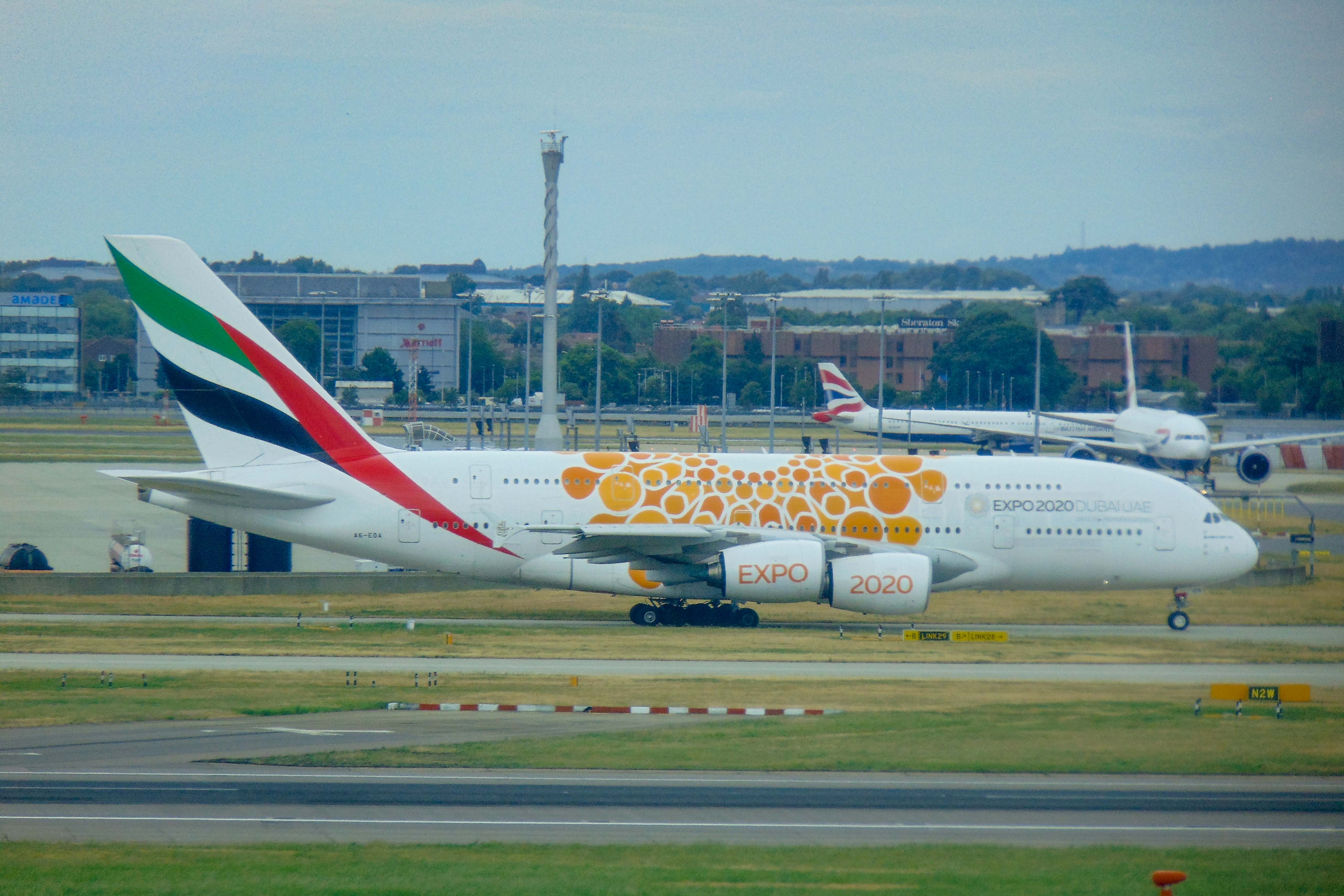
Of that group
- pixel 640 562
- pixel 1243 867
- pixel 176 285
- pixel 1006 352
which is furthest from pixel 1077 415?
pixel 1243 867

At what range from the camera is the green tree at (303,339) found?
101438mm

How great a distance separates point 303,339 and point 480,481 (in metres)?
74.7

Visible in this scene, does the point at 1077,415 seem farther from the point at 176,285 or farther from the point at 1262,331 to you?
the point at 176,285

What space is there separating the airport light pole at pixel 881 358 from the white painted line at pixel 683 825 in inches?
1181

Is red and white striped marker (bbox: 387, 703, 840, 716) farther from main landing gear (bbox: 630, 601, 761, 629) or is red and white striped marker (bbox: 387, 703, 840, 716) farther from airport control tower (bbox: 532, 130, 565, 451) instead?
airport control tower (bbox: 532, 130, 565, 451)

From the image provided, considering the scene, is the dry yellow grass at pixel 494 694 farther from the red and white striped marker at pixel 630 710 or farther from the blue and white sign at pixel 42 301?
the blue and white sign at pixel 42 301

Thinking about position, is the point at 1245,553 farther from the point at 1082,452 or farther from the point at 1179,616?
the point at 1082,452

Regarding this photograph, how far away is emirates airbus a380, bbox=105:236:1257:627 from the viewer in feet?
102

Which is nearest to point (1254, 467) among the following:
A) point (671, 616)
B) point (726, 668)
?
point (671, 616)

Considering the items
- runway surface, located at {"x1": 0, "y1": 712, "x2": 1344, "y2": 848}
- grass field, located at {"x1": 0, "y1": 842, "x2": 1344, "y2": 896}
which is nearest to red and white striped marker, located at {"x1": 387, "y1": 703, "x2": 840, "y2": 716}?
runway surface, located at {"x1": 0, "y1": 712, "x2": 1344, "y2": 848}

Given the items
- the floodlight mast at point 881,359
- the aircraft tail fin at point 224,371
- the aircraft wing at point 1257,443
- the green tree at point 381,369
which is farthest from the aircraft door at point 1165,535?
the green tree at point 381,369

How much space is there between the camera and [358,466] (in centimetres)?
3194

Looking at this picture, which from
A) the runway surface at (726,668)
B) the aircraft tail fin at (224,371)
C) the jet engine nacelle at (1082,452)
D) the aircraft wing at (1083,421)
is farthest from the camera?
the aircraft wing at (1083,421)

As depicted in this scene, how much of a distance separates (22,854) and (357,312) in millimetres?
109564
